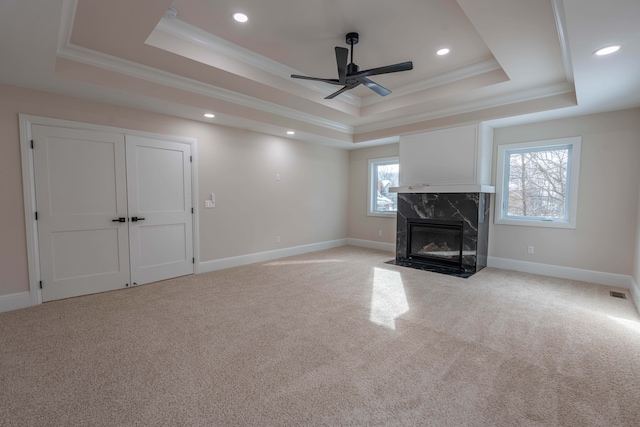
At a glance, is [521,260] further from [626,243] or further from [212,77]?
[212,77]

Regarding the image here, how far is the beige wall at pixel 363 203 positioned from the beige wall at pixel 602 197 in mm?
2724

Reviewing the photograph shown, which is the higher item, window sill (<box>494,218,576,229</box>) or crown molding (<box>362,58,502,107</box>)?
crown molding (<box>362,58,502,107</box>)

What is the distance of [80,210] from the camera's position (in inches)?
140

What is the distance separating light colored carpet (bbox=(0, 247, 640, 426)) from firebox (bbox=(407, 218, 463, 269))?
133 centimetres

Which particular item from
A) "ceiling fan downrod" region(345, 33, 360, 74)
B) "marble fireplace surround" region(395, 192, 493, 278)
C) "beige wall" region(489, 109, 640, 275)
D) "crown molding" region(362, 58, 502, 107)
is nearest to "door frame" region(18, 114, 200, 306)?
"ceiling fan downrod" region(345, 33, 360, 74)

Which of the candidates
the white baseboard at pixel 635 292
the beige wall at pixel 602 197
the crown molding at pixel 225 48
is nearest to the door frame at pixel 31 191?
the crown molding at pixel 225 48

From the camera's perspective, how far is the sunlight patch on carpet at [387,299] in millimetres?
2955

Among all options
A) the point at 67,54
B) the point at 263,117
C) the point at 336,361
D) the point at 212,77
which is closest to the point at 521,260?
the point at 336,361

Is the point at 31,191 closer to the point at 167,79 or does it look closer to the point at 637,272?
the point at 167,79

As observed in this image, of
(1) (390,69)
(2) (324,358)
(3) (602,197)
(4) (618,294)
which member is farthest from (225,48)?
(4) (618,294)

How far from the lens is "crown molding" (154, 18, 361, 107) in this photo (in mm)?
2918

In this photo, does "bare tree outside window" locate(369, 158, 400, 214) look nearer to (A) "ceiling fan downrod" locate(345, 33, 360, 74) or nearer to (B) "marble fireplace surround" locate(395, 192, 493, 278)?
(B) "marble fireplace surround" locate(395, 192, 493, 278)

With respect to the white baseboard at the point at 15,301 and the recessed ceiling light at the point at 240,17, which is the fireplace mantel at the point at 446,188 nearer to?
the recessed ceiling light at the point at 240,17

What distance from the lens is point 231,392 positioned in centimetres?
186
